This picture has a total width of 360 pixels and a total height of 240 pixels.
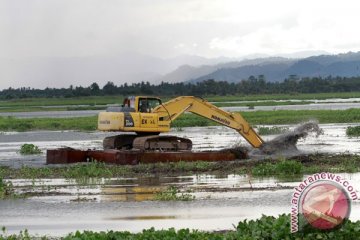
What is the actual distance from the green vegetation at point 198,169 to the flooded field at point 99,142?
4.05 metres

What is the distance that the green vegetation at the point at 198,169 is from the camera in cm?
2252

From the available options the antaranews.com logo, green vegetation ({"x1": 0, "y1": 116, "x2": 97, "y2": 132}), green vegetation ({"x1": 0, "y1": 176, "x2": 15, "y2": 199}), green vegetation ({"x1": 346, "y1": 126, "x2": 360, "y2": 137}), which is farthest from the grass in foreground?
green vegetation ({"x1": 0, "y1": 116, "x2": 97, "y2": 132})

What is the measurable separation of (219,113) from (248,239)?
55.4 feet

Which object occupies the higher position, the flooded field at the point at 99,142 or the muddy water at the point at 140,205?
the flooded field at the point at 99,142

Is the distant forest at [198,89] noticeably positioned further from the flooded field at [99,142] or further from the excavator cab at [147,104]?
the excavator cab at [147,104]

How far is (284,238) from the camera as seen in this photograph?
36.1ft

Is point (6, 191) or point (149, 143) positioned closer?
point (6, 191)

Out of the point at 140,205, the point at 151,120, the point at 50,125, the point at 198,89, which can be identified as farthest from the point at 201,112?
the point at 198,89

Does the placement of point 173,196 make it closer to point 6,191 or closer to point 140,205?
point 140,205

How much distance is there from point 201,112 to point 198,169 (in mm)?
4306

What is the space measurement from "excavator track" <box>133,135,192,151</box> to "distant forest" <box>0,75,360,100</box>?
87351 mm

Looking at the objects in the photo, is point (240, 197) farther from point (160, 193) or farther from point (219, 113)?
point (219, 113)

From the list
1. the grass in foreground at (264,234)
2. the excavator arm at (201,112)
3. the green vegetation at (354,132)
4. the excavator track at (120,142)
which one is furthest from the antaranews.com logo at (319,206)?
the green vegetation at (354,132)

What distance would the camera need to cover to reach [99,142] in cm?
3947
